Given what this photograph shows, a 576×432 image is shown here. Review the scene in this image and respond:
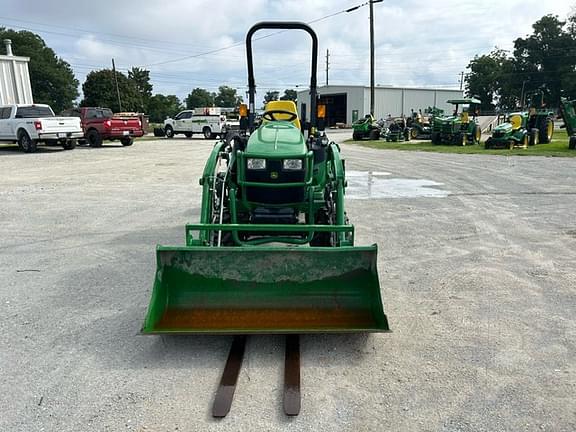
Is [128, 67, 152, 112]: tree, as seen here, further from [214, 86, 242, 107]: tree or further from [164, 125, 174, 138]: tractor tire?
[164, 125, 174, 138]: tractor tire

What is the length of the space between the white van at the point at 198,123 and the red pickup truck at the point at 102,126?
307 inches

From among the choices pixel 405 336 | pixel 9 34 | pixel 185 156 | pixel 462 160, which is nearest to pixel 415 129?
pixel 462 160

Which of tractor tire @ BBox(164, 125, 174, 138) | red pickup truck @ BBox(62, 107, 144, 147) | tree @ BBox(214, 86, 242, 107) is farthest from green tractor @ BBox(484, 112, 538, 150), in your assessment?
tree @ BBox(214, 86, 242, 107)

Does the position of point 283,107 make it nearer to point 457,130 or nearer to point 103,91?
point 457,130

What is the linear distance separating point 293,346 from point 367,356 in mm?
539

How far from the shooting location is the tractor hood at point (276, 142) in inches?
175

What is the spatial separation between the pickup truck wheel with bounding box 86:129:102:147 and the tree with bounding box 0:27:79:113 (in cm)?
6696

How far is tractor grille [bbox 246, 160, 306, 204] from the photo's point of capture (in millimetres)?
4449

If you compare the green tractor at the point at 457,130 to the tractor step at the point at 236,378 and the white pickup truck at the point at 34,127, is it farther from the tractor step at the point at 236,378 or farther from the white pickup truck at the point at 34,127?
the tractor step at the point at 236,378

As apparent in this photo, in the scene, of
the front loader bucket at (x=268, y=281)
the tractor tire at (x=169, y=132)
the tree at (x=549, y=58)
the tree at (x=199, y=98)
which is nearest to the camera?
the front loader bucket at (x=268, y=281)

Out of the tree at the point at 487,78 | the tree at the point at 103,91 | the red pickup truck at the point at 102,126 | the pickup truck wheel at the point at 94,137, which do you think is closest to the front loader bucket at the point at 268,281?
the red pickup truck at the point at 102,126

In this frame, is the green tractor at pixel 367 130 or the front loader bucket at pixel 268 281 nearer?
the front loader bucket at pixel 268 281

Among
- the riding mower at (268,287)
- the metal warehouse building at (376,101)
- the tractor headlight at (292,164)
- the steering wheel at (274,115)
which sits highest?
the metal warehouse building at (376,101)

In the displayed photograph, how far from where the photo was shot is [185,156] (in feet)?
60.1
